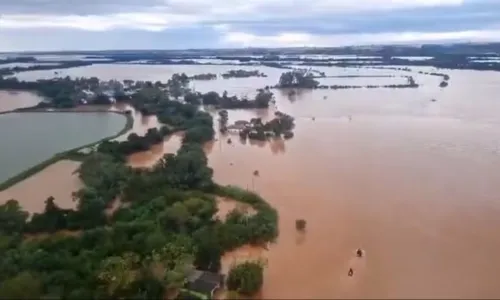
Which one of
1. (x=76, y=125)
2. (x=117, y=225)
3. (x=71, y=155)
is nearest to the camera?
(x=117, y=225)

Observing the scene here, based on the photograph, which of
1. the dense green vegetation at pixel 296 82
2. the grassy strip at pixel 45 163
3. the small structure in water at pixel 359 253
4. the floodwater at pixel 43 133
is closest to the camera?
the small structure in water at pixel 359 253

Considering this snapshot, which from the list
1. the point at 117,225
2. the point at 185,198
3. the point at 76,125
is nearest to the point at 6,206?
the point at 117,225

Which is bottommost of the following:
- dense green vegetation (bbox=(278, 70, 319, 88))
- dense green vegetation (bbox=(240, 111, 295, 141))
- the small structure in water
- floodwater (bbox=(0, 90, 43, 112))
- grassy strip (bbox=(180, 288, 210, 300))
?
the small structure in water

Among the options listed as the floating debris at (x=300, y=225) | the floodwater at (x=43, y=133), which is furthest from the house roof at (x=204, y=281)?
the floodwater at (x=43, y=133)

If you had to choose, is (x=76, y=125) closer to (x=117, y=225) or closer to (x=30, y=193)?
(x=30, y=193)

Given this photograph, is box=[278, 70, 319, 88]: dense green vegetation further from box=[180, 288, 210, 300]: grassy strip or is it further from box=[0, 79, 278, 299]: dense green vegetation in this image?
box=[180, 288, 210, 300]: grassy strip

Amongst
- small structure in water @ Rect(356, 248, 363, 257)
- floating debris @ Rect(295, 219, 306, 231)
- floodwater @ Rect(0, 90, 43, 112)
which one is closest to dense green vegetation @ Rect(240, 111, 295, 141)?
floating debris @ Rect(295, 219, 306, 231)

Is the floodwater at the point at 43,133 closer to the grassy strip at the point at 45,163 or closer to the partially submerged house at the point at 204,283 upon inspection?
the grassy strip at the point at 45,163
